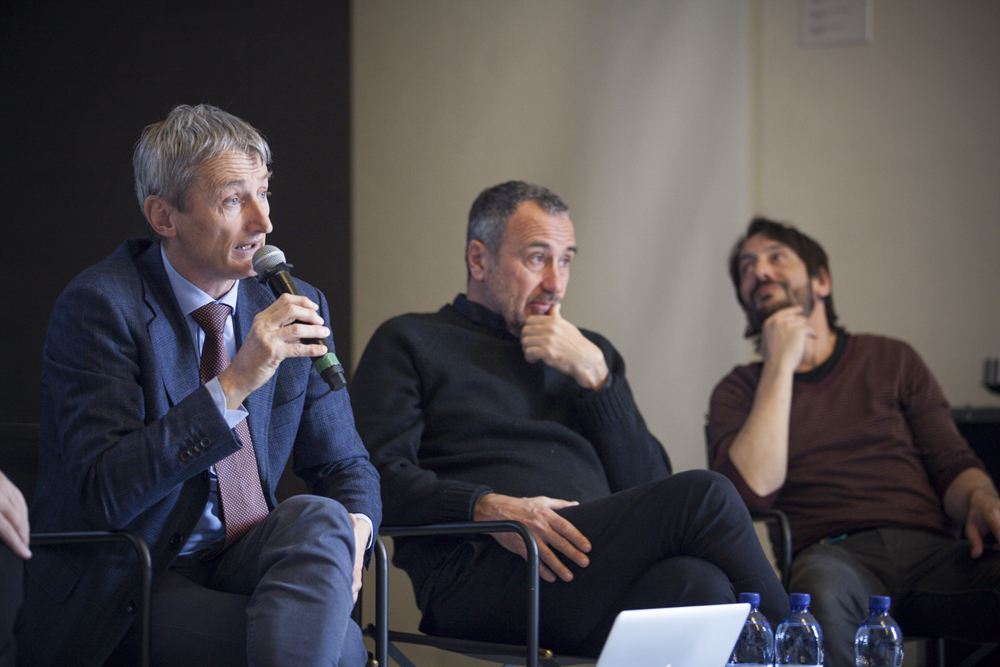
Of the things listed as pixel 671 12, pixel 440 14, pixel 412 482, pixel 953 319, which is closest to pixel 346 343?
pixel 412 482

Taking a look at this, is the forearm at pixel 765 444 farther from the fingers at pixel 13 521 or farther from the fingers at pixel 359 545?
the fingers at pixel 13 521

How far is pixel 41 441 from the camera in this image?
1.56 m

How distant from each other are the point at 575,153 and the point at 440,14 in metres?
0.64

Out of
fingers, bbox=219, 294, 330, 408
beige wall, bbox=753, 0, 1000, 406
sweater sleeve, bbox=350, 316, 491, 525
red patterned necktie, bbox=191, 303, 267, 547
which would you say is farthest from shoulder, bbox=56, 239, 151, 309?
beige wall, bbox=753, 0, 1000, 406

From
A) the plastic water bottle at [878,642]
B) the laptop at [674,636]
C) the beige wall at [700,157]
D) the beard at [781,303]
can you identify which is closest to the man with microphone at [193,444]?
the laptop at [674,636]

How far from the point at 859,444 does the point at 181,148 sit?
5.98 feet

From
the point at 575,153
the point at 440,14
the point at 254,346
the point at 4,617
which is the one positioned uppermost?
the point at 440,14

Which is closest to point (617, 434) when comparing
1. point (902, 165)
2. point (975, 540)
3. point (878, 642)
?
point (878, 642)

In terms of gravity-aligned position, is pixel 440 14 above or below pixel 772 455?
above

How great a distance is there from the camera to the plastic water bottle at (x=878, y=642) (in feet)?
6.82

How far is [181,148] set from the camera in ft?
5.23

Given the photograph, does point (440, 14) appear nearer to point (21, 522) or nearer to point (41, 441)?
point (41, 441)

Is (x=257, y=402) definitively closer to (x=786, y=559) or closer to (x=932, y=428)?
(x=786, y=559)

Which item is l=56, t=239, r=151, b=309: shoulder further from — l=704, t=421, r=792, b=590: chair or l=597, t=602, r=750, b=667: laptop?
l=704, t=421, r=792, b=590: chair
